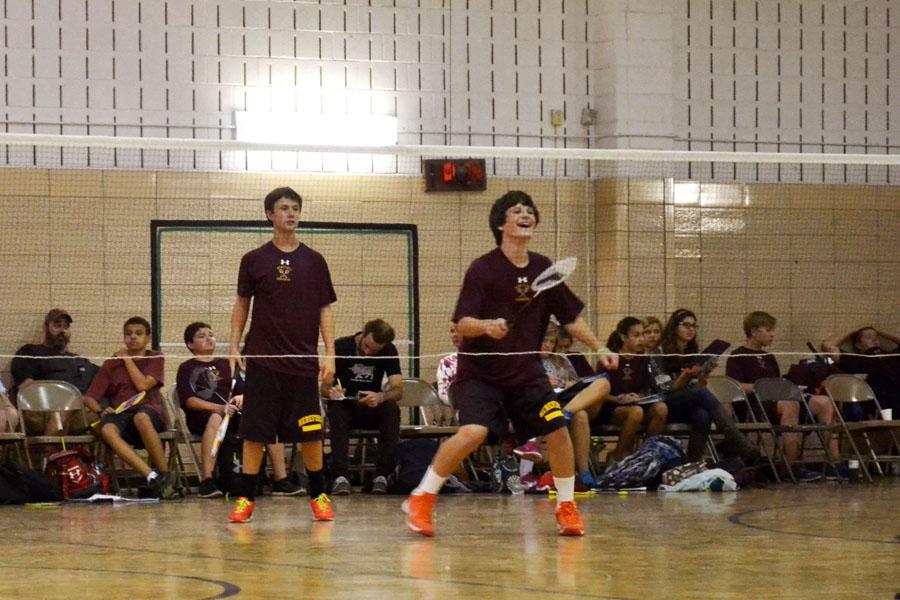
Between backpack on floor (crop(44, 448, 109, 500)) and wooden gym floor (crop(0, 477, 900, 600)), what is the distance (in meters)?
0.77

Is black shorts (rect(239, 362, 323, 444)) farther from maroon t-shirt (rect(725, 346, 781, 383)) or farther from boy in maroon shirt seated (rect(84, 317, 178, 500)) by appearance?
maroon t-shirt (rect(725, 346, 781, 383))

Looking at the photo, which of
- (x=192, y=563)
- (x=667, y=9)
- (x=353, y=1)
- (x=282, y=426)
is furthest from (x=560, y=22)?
(x=192, y=563)

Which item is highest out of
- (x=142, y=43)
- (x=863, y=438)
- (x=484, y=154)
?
(x=142, y=43)

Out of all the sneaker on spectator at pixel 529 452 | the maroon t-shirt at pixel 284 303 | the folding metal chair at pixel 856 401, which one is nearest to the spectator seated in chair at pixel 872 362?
the folding metal chair at pixel 856 401

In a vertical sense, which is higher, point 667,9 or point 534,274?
point 667,9

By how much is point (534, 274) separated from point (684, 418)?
5149mm

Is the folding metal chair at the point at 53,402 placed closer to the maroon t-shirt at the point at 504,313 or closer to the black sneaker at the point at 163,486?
the black sneaker at the point at 163,486

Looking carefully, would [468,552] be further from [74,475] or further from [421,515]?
[74,475]

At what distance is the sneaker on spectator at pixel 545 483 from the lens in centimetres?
1247

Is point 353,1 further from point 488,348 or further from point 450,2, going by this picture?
point 488,348

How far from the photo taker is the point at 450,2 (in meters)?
15.4

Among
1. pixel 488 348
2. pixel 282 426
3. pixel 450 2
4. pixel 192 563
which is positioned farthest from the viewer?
pixel 450 2

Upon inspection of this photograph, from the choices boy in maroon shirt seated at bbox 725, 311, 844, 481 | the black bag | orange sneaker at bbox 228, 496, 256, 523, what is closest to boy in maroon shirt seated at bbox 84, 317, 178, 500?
the black bag

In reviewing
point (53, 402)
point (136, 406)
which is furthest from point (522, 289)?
point (53, 402)
